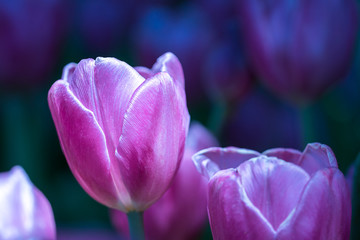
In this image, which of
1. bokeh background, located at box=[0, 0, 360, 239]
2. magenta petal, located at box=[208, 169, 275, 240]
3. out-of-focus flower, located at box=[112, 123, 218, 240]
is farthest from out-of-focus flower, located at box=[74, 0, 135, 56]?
magenta petal, located at box=[208, 169, 275, 240]

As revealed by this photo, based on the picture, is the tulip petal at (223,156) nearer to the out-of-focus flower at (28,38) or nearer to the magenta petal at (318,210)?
the magenta petal at (318,210)

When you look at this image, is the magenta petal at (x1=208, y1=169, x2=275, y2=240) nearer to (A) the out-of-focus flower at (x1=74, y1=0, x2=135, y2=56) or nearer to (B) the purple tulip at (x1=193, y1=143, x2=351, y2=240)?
(B) the purple tulip at (x1=193, y1=143, x2=351, y2=240)

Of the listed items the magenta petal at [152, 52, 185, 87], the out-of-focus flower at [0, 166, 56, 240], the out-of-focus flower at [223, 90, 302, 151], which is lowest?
the out-of-focus flower at [223, 90, 302, 151]

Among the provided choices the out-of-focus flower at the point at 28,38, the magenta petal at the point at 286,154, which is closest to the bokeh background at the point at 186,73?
the out-of-focus flower at the point at 28,38

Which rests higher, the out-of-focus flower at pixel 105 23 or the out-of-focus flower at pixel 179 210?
the out-of-focus flower at pixel 105 23

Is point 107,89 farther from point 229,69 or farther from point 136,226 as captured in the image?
point 229,69
